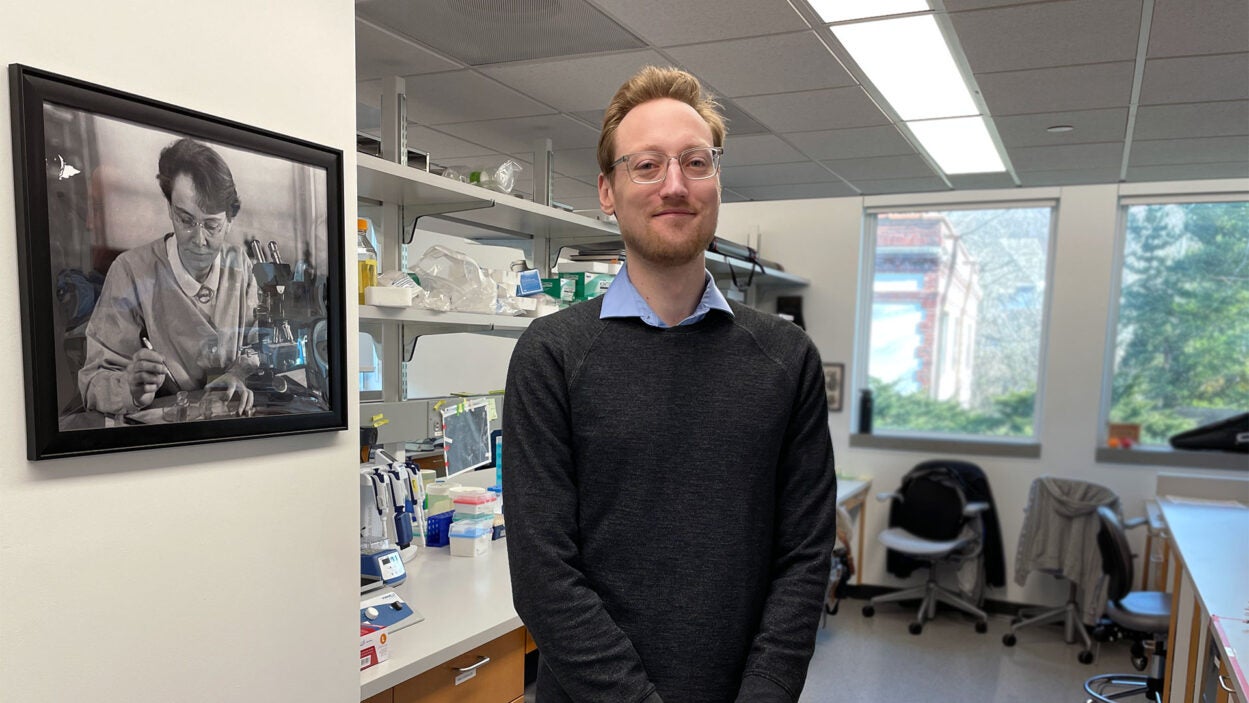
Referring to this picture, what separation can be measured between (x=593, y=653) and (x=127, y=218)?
860 mm

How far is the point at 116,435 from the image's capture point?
1.06m

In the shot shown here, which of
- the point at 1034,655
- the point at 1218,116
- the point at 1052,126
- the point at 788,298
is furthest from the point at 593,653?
the point at 788,298

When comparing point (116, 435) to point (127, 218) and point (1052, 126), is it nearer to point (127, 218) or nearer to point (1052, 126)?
point (127, 218)

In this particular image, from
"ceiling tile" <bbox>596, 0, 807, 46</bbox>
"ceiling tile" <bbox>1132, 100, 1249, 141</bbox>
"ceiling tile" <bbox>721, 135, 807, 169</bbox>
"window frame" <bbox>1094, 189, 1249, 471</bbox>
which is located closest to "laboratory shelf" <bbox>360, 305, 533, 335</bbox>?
"ceiling tile" <bbox>596, 0, 807, 46</bbox>

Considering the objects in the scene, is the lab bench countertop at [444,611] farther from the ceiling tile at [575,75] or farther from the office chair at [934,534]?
the office chair at [934,534]

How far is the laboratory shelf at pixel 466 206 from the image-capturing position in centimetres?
196

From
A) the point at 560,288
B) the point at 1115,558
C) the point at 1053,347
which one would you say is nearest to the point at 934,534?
the point at 1115,558

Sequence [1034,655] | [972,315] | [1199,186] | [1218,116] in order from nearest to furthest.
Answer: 1. [1218,116]
2. [1034,655]
3. [1199,186]
4. [972,315]

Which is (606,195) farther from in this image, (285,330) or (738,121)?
(738,121)

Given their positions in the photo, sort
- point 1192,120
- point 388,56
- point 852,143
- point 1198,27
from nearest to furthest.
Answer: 1. point 1198,27
2. point 388,56
3. point 1192,120
4. point 852,143

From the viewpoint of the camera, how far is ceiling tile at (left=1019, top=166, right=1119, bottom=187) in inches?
159

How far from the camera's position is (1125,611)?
3467mm

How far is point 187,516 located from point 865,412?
4.47 metres

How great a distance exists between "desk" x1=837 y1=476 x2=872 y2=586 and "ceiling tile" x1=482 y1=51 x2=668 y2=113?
273cm
